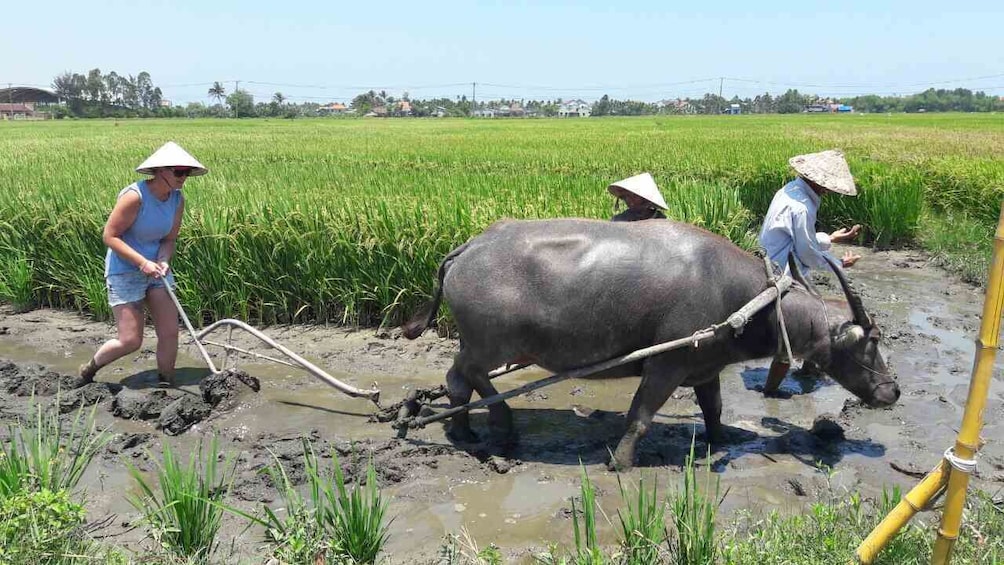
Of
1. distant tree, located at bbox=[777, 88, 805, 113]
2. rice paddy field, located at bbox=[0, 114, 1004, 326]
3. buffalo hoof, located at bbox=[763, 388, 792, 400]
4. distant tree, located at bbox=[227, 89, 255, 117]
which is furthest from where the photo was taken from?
distant tree, located at bbox=[777, 88, 805, 113]

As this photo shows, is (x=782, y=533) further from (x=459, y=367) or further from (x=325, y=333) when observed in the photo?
(x=325, y=333)

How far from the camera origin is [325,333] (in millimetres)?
6281

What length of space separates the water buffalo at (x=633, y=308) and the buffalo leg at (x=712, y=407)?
0.20 meters

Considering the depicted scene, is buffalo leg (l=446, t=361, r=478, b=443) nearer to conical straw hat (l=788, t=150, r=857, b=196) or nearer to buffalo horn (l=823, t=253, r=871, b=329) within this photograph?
buffalo horn (l=823, t=253, r=871, b=329)

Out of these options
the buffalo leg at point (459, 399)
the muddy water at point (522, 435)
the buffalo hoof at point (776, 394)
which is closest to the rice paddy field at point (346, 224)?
the muddy water at point (522, 435)

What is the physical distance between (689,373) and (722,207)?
356 centimetres

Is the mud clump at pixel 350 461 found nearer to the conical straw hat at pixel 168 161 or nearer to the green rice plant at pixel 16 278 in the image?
the conical straw hat at pixel 168 161

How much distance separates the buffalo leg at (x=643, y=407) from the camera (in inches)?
153

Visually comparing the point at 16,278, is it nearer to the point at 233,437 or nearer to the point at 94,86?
the point at 233,437

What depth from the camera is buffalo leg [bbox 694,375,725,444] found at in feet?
14.0

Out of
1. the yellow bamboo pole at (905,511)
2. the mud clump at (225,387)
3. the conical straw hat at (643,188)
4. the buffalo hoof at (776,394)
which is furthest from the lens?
the buffalo hoof at (776,394)

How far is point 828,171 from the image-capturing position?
14.7 feet

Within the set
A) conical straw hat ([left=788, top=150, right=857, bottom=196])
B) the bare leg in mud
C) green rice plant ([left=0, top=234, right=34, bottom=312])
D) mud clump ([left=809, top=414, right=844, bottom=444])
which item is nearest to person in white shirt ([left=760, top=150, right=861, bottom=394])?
conical straw hat ([left=788, top=150, right=857, bottom=196])

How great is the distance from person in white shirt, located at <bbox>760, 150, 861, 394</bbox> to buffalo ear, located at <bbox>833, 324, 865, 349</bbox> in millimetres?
585
